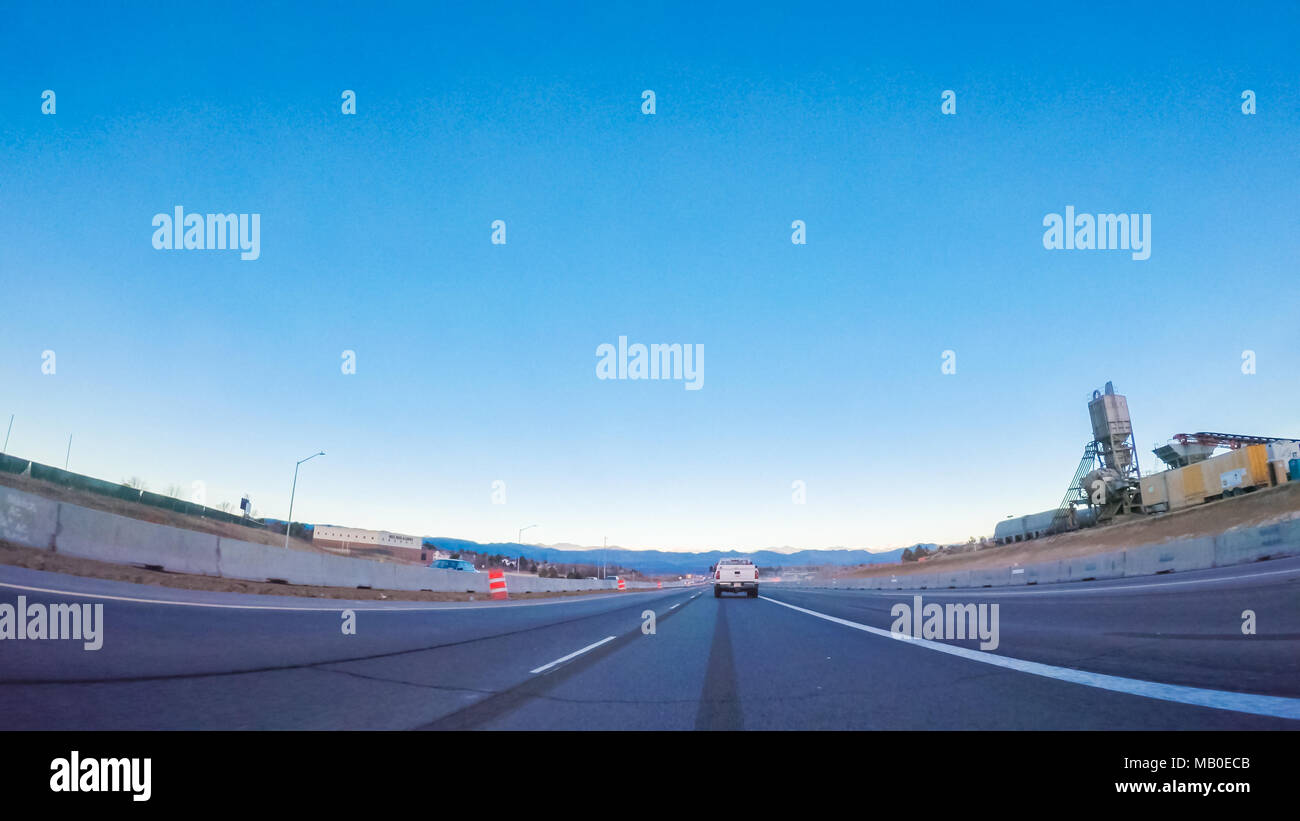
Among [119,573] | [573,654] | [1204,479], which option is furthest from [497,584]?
[1204,479]

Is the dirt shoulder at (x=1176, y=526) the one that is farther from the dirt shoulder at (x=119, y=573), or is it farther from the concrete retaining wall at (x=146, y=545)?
the dirt shoulder at (x=119, y=573)

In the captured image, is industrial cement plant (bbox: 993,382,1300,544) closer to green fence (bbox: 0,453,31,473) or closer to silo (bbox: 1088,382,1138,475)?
silo (bbox: 1088,382,1138,475)

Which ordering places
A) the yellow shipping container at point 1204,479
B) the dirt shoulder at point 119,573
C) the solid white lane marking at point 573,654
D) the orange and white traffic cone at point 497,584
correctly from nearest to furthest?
the solid white lane marking at point 573,654, the dirt shoulder at point 119,573, the orange and white traffic cone at point 497,584, the yellow shipping container at point 1204,479

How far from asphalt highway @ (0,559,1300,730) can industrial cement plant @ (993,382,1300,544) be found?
47.2m

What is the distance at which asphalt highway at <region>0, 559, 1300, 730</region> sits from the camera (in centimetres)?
423

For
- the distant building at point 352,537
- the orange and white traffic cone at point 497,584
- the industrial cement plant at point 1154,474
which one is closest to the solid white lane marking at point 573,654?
the orange and white traffic cone at point 497,584

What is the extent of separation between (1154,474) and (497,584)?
5640 cm

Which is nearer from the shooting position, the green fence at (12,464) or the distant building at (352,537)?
the green fence at (12,464)

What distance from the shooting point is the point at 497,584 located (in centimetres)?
3142

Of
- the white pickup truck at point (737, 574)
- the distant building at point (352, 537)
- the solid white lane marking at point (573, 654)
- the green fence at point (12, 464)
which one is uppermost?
the green fence at point (12, 464)

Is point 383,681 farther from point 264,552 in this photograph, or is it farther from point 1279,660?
point 264,552

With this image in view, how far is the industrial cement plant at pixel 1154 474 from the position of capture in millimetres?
46500

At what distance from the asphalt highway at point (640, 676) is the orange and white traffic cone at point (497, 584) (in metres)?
19.3
